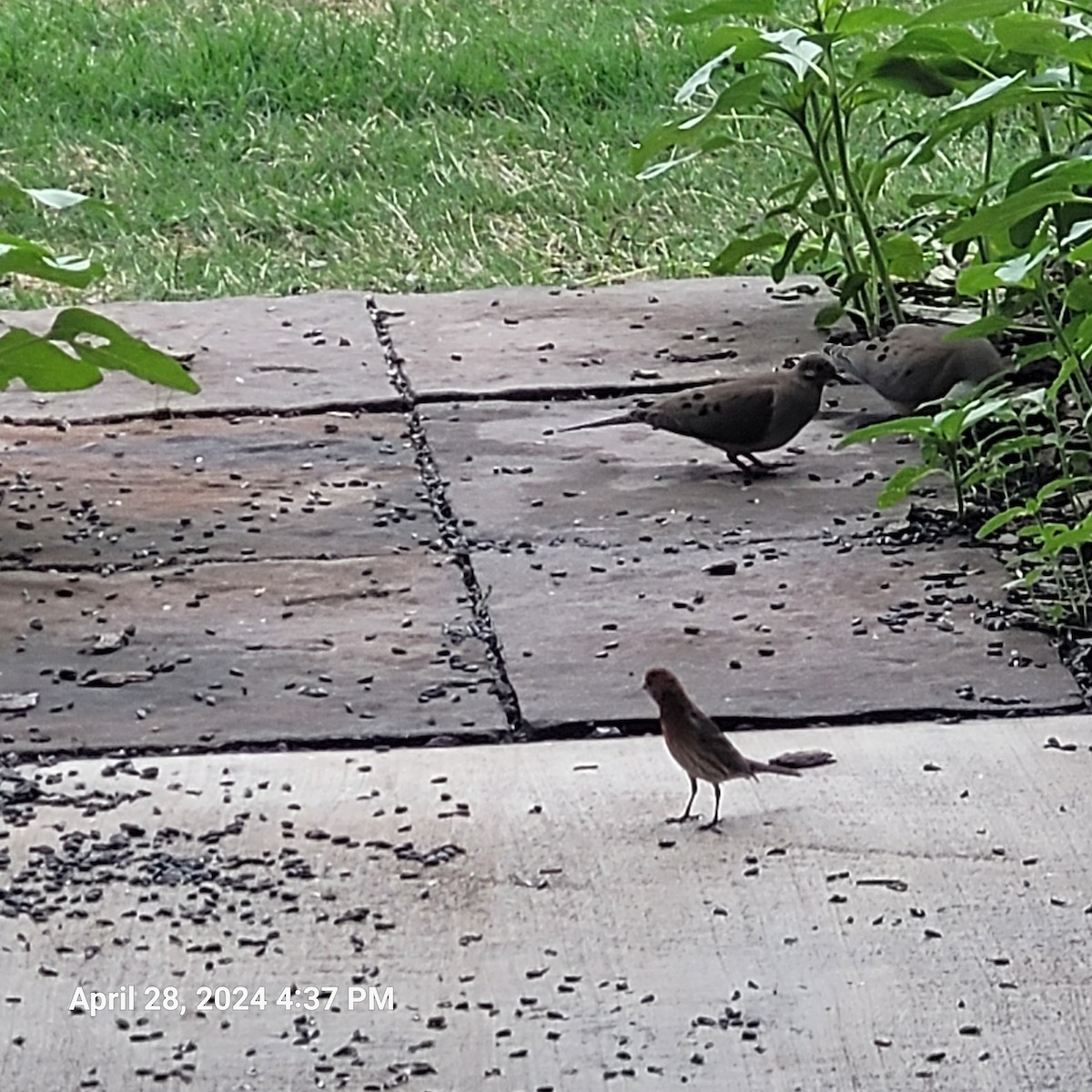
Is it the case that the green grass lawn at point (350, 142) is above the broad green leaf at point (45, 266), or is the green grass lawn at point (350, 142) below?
below

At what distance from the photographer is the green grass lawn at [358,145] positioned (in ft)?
26.2

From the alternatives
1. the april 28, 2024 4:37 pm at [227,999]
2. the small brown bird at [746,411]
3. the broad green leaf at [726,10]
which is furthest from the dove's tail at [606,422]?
the april 28, 2024 4:37 pm at [227,999]

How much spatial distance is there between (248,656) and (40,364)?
3.49 ft

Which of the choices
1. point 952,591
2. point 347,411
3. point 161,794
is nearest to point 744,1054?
point 161,794

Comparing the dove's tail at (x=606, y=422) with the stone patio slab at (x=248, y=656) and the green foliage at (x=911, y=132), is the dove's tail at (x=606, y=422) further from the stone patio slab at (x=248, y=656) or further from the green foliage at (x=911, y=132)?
the stone patio slab at (x=248, y=656)

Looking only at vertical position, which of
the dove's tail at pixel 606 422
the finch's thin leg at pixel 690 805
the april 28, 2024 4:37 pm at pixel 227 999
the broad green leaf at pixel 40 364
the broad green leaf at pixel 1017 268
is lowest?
the dove's tail at pixel 606 422

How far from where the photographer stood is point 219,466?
18.6ft

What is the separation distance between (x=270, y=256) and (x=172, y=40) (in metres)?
2.95

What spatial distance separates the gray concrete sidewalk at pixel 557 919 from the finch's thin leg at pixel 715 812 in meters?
0.02

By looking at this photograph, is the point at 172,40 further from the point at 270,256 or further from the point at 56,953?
the point at 56,953

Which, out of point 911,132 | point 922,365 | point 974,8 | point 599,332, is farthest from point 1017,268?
point 599,332

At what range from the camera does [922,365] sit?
5.75 m

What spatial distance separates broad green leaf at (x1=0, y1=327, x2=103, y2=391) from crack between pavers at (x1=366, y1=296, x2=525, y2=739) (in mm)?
832

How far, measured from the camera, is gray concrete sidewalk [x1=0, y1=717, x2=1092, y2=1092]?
9.72ft
